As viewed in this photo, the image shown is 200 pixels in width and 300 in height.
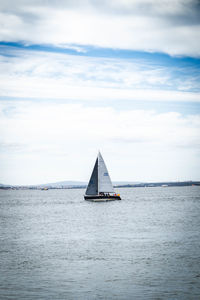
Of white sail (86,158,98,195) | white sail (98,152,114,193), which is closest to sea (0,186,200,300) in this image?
white sail (98,152,114,193)

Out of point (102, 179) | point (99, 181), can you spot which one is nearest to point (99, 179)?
point (99, 181)

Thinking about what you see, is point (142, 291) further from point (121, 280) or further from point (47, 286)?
point (47, 286)

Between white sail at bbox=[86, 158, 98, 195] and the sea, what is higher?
white sail at bbox=[86, 158, 98, 195]

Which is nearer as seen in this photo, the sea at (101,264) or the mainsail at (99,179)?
the sea at (101,264)

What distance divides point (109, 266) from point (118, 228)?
72.0ft

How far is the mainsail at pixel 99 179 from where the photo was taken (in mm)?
91125

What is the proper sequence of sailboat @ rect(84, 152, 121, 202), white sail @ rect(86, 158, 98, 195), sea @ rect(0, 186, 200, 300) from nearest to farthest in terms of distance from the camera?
sea @ rect(0, 186, 200, 300) → sailboat @ rect(84, 152, 121, 202) → white sail @ rect(86, 158, 98, 195)

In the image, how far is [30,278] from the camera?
24016mm

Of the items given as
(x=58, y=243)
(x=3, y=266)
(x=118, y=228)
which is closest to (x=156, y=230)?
(x=118, y=228)

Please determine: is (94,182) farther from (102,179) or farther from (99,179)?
(102,179)

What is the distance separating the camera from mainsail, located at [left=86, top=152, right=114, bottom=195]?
91125 millimetres

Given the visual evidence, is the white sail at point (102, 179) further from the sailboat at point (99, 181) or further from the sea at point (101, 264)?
the sea at point (101, 264)

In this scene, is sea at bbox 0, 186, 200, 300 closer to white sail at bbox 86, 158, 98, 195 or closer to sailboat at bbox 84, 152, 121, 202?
sailboat at bbox 84, 152, 121, 202

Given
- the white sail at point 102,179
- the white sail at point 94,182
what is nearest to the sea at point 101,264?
the white sail at point 102,179
